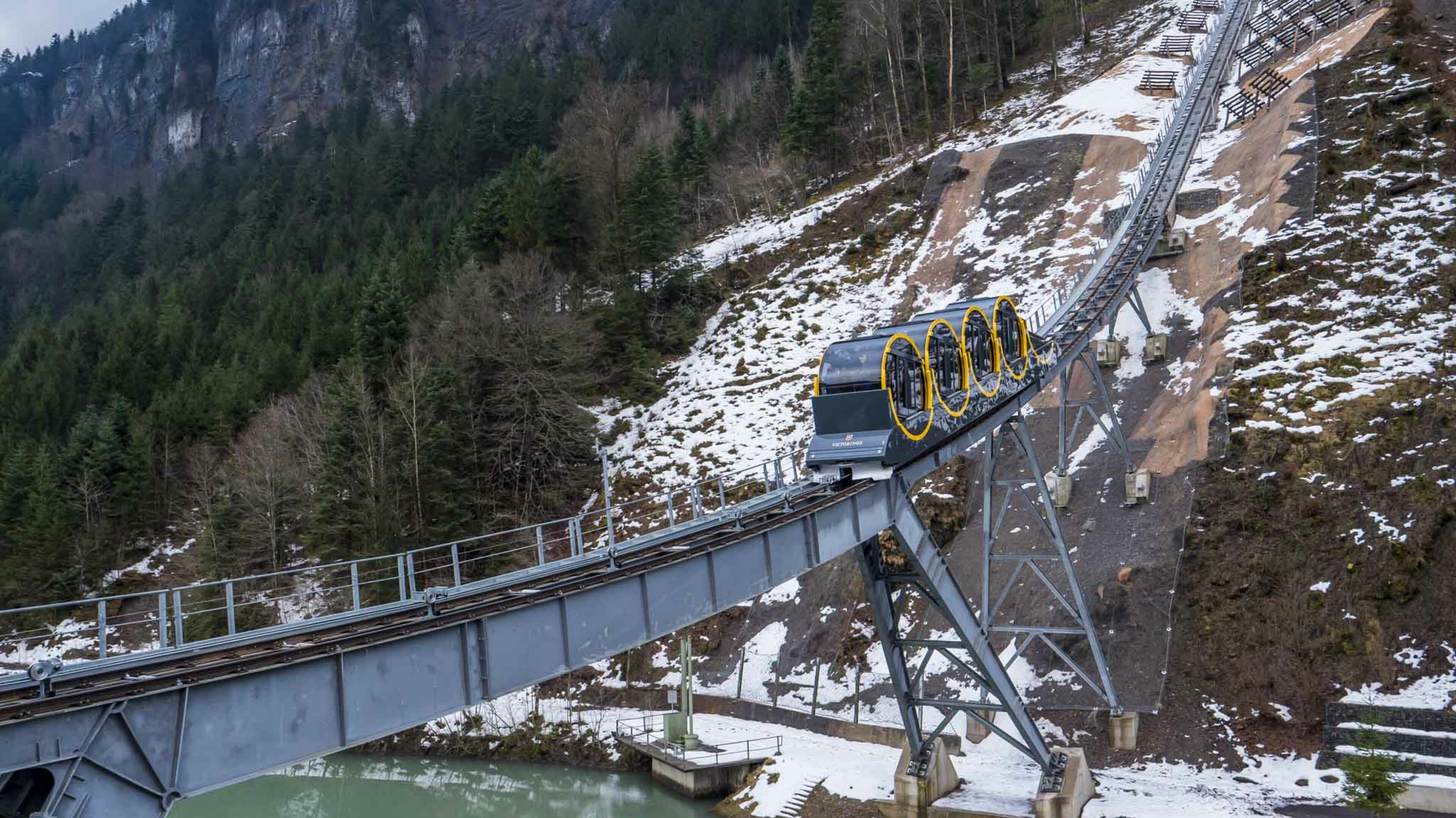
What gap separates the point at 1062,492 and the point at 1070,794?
12.8m

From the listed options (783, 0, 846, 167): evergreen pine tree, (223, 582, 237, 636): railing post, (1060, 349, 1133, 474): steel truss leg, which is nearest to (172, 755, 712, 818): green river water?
(1060, 349, 1133, 474): steel truss leg

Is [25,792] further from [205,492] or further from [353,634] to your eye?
[205,492]

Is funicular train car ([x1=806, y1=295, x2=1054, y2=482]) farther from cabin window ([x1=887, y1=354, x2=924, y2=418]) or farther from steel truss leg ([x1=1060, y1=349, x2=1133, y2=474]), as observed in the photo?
steel truss leg ([x1=1060, y1=349, x2=1133, y2=474])

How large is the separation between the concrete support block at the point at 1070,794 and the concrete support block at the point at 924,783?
2.13 meters

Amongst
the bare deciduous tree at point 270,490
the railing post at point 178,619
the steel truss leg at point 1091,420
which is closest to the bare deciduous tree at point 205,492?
the bare deciduous tree at point 270,490

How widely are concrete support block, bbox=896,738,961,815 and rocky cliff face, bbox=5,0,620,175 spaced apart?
105m

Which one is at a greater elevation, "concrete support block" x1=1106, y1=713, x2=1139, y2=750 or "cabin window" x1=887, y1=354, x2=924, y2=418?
"cabin window" x1=887, y1=354, x2=924, y2=418

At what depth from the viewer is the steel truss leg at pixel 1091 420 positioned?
109ft

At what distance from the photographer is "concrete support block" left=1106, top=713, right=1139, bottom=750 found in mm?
26000

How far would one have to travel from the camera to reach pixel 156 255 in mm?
94562

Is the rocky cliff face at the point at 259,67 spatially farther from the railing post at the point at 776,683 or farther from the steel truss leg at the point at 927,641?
the steel truss leg at the point at 927,641

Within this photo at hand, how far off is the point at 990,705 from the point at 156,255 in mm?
94452

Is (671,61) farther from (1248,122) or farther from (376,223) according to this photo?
(1248,122)

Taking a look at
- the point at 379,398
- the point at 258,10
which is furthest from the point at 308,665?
the point at 258,10
